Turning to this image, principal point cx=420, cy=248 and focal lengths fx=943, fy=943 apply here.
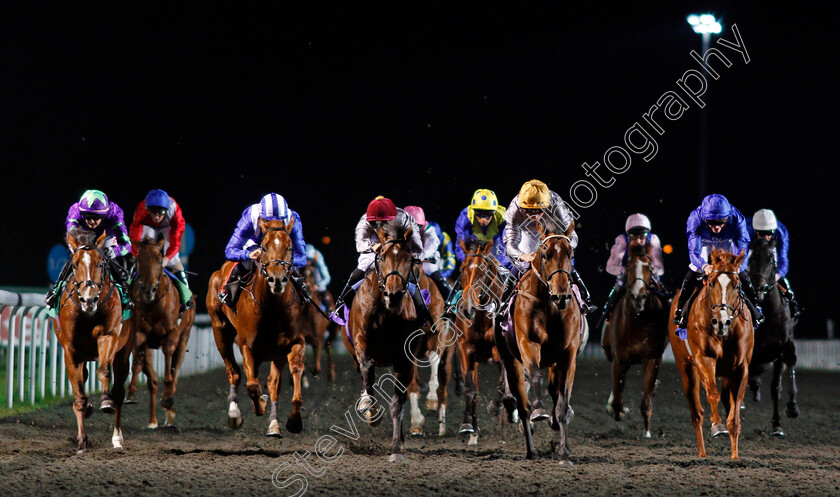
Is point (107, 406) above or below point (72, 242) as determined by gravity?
below

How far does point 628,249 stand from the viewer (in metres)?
11.1

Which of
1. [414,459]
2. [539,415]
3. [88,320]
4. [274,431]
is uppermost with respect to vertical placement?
[88,320]

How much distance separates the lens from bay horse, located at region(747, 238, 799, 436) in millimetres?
10766

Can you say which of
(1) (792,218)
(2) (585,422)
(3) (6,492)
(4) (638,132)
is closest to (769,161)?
(1) (792,218)

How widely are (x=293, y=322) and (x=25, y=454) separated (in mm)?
2713

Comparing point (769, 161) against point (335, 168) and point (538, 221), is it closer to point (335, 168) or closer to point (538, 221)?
point (335, 168)

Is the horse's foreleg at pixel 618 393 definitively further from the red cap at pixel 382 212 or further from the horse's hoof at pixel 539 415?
the red cap at pixel 382 212

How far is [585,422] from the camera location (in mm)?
11641

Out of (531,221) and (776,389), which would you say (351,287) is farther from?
(776,389)

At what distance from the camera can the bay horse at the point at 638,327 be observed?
412 inches

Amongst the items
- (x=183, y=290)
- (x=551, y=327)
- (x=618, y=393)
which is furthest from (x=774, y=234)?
(x=183, y=290)

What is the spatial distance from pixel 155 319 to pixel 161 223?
109 cm

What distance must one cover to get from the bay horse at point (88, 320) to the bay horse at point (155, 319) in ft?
3.54

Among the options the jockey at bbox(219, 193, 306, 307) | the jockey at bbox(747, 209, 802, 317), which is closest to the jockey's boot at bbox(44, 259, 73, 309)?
the jockey at bbox(219, 193, 306, 307)
